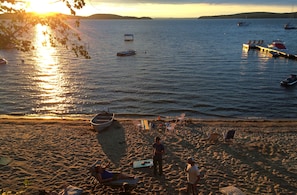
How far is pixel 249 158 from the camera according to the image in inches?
575

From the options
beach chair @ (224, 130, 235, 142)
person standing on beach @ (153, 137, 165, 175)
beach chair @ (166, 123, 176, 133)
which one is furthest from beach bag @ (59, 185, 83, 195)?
beach chair @ (224, 130, 235, 142)

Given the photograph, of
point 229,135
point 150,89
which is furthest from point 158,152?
point 150,89

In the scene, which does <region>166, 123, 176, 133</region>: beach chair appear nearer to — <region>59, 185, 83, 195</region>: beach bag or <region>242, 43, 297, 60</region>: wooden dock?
<region>59, 185, 83, 195</region>: beach bag

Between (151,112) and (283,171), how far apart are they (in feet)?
51.0

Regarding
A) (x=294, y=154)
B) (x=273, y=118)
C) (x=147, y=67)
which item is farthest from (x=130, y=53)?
(x=294, y=154)

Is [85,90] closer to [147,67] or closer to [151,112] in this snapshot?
[151,112]

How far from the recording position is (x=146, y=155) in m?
15.0

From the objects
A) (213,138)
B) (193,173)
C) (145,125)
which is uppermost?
(193,173)

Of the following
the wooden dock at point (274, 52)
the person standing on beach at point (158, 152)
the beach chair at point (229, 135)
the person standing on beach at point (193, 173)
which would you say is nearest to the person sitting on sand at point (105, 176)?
the person standing on beach at point (158, 152)

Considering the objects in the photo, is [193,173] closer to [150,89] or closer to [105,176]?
[105,176]

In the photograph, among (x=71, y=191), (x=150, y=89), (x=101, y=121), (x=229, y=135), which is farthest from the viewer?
(x=150, y=89)

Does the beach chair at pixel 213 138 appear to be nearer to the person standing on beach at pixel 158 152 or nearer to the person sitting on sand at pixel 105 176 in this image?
the person standing on beach at pixel 158 152

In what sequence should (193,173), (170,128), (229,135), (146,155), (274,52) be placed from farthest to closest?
(274,52), (170,128), (229,135), (146,155), (193,173)

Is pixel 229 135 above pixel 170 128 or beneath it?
above
